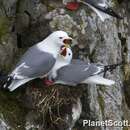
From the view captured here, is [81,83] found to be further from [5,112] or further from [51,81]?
[5,112]

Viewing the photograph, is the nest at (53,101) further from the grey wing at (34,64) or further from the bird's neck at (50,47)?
the bird's neck at (50,47)

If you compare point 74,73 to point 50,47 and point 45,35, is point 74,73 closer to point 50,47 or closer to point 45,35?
point 50,47

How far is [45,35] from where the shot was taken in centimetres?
609

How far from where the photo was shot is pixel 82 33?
613 cm

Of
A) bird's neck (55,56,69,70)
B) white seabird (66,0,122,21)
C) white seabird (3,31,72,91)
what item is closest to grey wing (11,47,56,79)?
white seabird (3,31,72,91)

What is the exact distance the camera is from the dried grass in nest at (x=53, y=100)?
5.52 metres

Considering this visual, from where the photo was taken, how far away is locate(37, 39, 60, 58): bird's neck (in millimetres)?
5559

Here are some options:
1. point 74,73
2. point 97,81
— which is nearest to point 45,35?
point 74,73

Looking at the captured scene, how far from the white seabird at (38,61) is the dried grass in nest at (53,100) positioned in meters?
0.18

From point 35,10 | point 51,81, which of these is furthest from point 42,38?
point 51,81

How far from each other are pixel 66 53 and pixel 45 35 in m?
0.53

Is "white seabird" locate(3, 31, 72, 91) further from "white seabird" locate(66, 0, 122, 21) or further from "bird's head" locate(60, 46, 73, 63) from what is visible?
"white seabird" locate(66, 0, 122, 21)

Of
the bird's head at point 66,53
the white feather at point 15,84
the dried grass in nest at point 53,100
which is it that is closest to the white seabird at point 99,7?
the bird's head at point 66,53

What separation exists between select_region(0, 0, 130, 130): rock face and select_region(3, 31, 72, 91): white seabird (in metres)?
0.24
